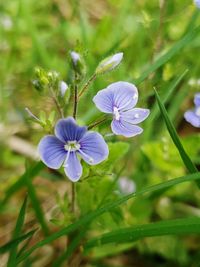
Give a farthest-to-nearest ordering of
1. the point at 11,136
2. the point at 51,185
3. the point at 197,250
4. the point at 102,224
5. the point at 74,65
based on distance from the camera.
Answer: the point at 11,136, the point at 51,185, the point at 197,250, the point at 102,224, the point at 74,65

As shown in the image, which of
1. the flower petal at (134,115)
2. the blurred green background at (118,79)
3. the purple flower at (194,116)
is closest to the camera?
the flower petal at (134,115)

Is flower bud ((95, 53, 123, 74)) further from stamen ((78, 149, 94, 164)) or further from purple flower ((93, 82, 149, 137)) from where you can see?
stamen ((78, 149, 94, 164))

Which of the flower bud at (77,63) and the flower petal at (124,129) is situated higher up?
the flower bud at (77,63)

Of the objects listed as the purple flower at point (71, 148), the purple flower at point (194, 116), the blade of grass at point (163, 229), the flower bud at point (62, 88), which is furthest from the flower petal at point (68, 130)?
the purple flower at point (194, 116)

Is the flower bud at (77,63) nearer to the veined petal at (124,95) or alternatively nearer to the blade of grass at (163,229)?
the veined petal at (124,95)

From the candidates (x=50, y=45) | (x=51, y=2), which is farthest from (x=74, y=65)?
(x=51, y=2)

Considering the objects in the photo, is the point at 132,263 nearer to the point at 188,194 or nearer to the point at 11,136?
the point at 188,194
